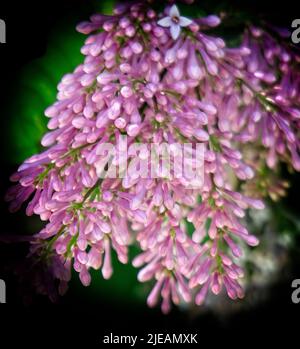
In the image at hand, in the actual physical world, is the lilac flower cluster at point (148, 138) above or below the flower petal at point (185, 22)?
below

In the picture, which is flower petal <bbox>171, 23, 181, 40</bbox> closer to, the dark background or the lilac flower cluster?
the lilac flower cluster

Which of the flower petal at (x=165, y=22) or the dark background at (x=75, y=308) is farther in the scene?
the dark background at (x=75, y=308)

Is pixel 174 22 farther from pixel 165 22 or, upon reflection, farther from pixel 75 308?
pixel 75 308

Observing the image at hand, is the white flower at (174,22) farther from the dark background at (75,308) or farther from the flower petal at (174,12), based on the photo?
the dark background at (75,308)

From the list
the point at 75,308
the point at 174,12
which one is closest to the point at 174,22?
the point at 174,12

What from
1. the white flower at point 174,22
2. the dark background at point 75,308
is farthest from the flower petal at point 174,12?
the dark background at point 75,308

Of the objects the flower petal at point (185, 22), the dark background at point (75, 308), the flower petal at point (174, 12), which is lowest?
the dark background at point (75, 308)

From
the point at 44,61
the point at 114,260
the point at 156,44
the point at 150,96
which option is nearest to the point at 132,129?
the point at 150,96

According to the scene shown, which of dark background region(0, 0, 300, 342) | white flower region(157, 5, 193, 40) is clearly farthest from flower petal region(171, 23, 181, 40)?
dark background region(0, 0, 300, 342)
